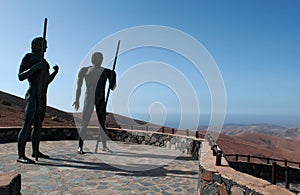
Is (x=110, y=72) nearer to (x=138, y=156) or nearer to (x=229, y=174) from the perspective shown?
(x=138, y=156)

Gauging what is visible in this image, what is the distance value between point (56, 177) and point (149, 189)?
1876 millimetres

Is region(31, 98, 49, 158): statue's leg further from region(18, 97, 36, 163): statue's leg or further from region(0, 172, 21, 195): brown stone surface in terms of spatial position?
region(0, 172, 21, 195): brown stone surface

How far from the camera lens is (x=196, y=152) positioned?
804cm

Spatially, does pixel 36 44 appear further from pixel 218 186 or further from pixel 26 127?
pixel 218 186

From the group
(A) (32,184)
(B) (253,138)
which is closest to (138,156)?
(A) (32,184)

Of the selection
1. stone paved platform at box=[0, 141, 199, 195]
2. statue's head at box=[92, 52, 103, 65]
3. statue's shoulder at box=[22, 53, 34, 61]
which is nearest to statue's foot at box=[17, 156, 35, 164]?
stone paved platform at box=[0, 141, 199, 195]

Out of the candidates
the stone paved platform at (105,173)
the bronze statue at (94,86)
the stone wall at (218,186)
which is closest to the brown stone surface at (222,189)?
the stone wall at (218,186)


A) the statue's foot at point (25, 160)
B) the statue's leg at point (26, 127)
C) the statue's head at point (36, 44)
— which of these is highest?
the statue's head at point (36, 44)

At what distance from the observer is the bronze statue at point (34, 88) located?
5980mm

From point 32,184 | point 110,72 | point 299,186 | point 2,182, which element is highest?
point 110,72

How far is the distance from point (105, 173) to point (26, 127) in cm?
225

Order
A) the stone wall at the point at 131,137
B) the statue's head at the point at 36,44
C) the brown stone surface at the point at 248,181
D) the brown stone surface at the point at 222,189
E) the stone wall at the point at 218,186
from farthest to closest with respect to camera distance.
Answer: the stone wall at the point at 131,137
the statue's head at the point at 36,44
the brown stone surface at the point at 222,189
the stone wall at the point at 218,186
the brown stone surface at the point at 248,181

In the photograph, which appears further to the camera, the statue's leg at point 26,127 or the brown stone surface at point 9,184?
the statue's leg at point 26,127

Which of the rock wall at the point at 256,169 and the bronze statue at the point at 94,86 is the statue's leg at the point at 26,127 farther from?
the rock wall at the point at 256,169
